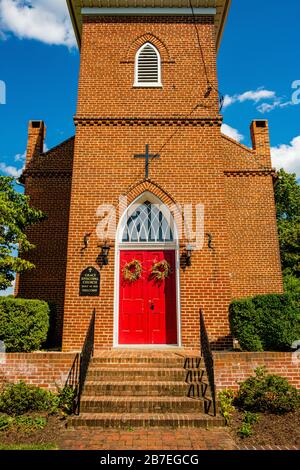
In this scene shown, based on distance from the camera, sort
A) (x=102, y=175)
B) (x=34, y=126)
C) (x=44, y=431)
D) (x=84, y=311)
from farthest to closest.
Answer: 1. (x=34, y=126)
2. (x=102, y=175)
3. (x=84, y=311)
4. (x=44, y=431)

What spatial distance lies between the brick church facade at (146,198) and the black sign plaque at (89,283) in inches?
3.8

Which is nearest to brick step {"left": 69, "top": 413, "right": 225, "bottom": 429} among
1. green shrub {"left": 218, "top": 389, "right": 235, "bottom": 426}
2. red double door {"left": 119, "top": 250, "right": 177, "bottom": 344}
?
green shrub {"left": 218, "top": 389, "right": 235, "bottom": 426}

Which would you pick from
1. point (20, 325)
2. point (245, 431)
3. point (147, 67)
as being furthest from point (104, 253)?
point (147, 67)

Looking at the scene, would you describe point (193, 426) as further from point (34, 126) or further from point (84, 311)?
point (34, 126)

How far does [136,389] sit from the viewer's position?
6.05m

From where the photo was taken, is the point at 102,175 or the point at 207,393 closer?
the point at 207,393

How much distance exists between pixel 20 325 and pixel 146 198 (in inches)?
172

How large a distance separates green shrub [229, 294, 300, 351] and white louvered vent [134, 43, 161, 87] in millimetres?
6711

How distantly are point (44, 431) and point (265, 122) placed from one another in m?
12.2

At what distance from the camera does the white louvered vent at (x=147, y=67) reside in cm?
992
